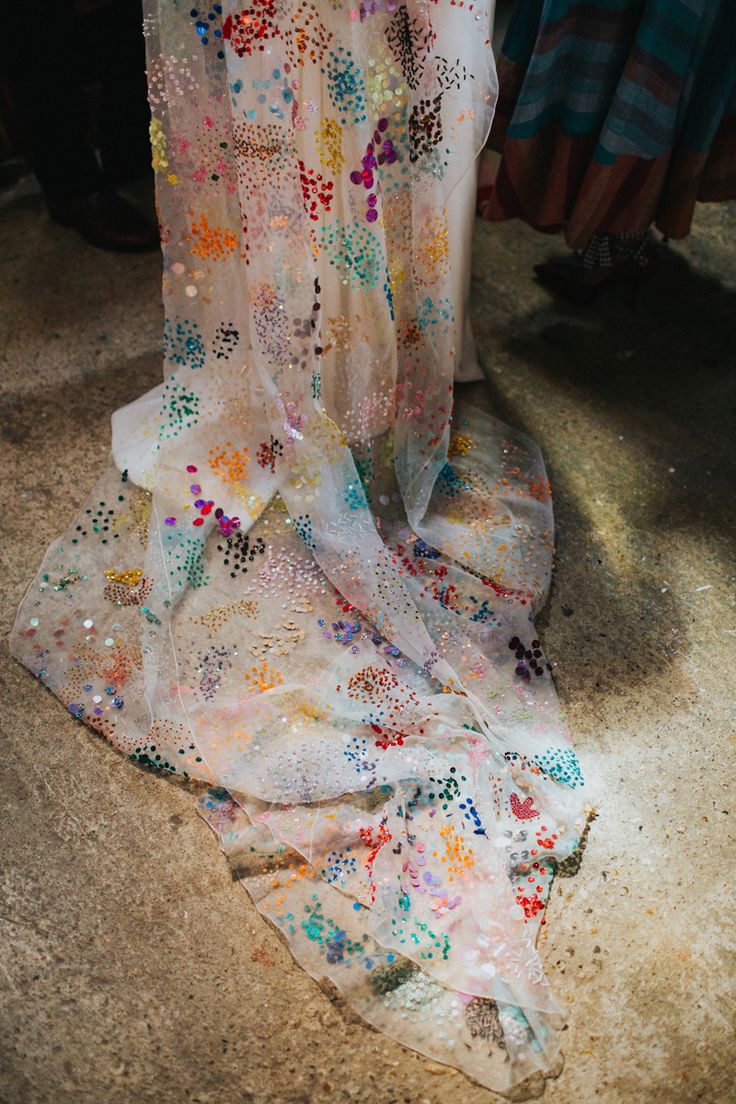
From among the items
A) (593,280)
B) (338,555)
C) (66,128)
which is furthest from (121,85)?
(338,555)

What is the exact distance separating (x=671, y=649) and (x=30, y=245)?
1.78m

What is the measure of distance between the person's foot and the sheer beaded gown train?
65 cm

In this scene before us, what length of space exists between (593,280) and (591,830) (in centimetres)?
133

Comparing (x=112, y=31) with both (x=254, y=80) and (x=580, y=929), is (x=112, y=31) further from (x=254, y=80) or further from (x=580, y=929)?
(x=580, y=929)

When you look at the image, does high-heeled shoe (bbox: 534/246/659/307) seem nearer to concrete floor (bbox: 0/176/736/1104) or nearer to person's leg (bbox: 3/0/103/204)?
concrete floor (bbox: 0/176/736/1104)

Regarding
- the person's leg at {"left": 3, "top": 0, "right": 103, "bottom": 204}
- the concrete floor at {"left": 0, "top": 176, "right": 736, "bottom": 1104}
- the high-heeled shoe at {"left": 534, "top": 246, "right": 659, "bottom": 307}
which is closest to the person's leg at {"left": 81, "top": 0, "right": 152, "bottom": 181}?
the person's leg at {"left": 3, "top": 0, "right": 103, "bottom": 204}

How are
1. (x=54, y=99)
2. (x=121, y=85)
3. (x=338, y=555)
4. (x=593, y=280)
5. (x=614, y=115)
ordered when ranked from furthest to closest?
(x=121, y=85)
(x=593, y=280)
(x=54, y=99)
(x=614, y=115)
(x=338, y=555)

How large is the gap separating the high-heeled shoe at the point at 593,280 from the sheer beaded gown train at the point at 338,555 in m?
0.54

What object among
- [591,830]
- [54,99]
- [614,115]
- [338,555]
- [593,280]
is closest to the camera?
[591,830]

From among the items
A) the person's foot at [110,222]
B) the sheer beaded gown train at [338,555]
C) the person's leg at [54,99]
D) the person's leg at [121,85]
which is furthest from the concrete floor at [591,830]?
the person's leg at [121,85]

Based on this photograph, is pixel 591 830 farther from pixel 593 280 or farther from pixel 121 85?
pixel 121 85

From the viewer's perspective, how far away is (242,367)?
65.2 inches

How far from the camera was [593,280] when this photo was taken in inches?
85.8

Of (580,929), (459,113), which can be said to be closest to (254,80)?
(459,113)
